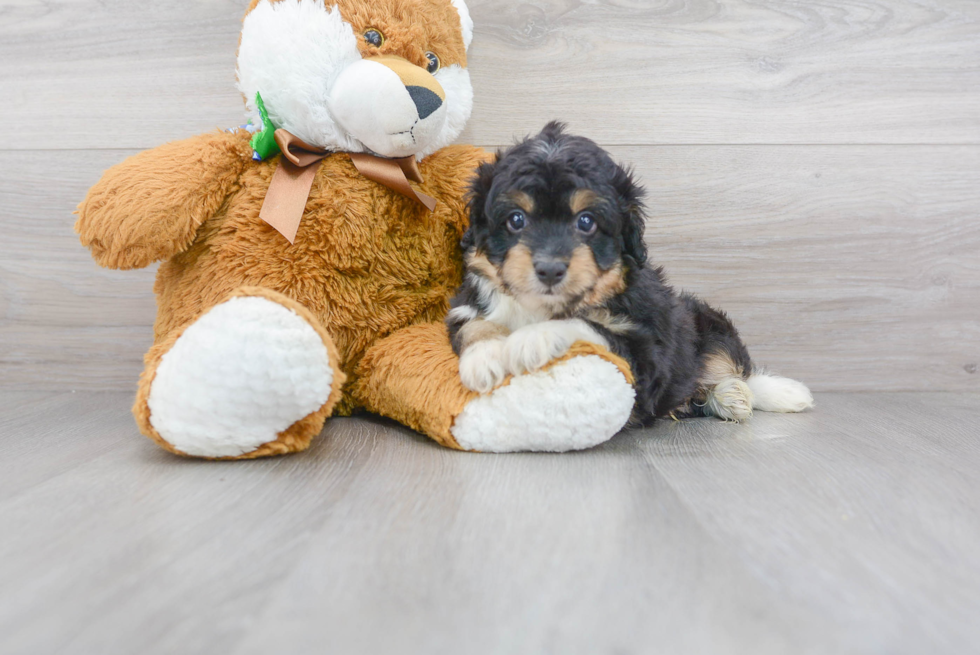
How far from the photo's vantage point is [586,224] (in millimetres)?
1531

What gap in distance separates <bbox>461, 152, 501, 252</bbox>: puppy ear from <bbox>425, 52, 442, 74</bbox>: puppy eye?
1.17 feet

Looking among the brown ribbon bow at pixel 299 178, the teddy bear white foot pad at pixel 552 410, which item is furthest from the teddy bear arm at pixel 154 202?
the teddy bear white foot pad at pixel 552 410

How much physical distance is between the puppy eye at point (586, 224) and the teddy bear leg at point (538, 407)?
10.5 inches

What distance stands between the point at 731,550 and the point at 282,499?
78 cm

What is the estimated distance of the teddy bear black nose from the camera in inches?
66.1

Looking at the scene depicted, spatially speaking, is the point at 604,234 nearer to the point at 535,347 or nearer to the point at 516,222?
the point at 516,222

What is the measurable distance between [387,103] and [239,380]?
30.5 inches

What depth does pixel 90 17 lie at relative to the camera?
2248mm

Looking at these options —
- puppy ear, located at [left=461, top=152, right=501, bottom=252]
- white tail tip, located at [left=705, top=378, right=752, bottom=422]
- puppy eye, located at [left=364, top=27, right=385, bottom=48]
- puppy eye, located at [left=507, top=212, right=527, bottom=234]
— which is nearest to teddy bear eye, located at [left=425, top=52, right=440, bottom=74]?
puppy eye, located at [left=364, top=27, right=385, bottom=48]

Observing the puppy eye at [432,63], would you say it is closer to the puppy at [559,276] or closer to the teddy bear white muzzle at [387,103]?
the teddy bear white muzzle at [387,103]

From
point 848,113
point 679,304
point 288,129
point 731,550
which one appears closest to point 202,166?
point 288,129

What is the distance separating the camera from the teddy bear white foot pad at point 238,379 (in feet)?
4.42

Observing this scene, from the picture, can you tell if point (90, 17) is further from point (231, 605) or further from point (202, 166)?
point (231, 605)

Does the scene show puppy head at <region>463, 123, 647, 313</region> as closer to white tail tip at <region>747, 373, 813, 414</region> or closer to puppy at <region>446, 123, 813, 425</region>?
puppy at <region>446, 123, 813, 425</region>
